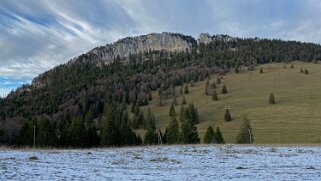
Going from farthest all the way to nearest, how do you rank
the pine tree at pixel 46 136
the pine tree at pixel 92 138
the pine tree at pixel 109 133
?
1. the pine tree at pixel 92 138
2. the pine tree at pixel 46 136
3. the pine tree at pixel 109 133

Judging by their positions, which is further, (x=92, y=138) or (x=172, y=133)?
(x=172, y=133)

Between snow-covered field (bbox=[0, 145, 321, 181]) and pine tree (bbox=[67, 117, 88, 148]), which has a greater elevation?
pine tree (bbox=[67, 117, 88, 148])

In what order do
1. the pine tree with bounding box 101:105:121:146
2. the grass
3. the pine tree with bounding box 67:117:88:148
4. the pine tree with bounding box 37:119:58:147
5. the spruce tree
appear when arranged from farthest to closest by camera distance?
the grass
the spruce tree
the pine tree with bounding box 37:119:58:147
the pine tree with bounding box 67:117:88:148
the pine tree with bounding box 101:105:121:146

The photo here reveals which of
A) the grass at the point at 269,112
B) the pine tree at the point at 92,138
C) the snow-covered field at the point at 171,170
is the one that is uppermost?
the grass at the point at 269,112

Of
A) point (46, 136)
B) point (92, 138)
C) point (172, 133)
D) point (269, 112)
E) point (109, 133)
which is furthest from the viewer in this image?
point (269, 112)

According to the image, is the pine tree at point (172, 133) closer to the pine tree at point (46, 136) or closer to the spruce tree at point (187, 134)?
the spruce tree at point (187, 134)

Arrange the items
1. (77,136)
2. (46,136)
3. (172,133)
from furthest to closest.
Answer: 1. (172,133)
2. (46,136)
3. (77,136)

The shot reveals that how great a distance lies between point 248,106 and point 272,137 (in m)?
53.4

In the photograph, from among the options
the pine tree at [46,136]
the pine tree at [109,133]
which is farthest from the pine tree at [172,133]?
the pine tree at [46,136]

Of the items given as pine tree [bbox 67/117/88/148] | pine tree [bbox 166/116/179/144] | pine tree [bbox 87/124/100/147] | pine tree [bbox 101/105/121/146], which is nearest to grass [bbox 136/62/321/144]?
pine tree [bbox 166/116/179/144]

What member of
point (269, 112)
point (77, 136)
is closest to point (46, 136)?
point (77, 136)

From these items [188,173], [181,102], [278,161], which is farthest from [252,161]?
[181,102]

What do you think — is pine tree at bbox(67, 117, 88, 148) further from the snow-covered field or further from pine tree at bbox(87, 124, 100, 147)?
the snow-covered field

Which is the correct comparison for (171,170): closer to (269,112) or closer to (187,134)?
(187,134)
